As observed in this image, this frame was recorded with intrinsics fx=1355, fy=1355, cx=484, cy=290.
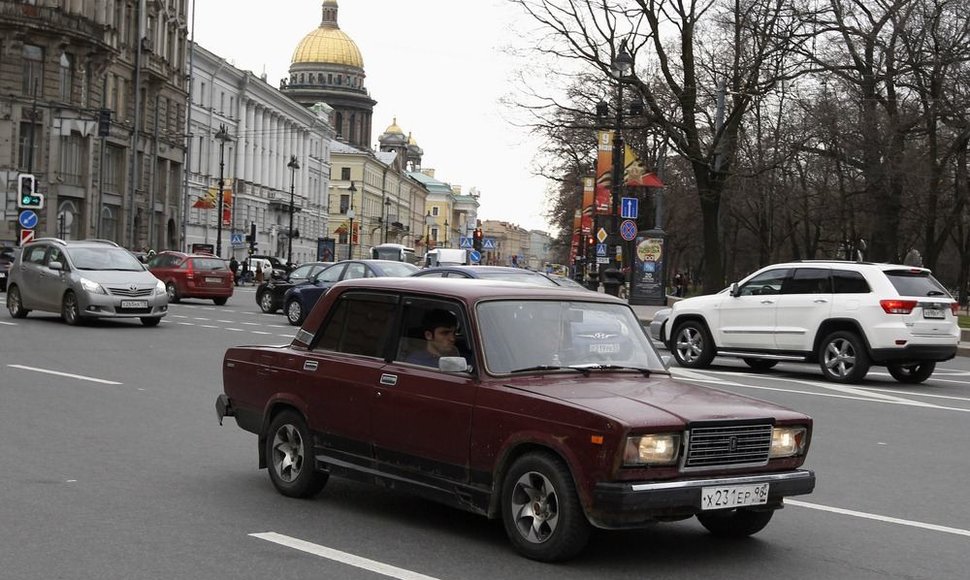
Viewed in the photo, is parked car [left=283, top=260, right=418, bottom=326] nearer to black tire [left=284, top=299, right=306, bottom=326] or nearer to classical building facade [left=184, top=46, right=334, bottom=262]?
black tire [left=284, top=299, right=306, bottom=326]

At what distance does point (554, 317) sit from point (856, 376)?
12.9 meters

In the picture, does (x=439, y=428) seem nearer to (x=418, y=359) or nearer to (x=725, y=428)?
(x=418, y=359)

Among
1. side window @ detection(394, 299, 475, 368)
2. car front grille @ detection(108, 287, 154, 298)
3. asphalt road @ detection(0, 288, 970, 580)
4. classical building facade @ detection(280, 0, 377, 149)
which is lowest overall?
asphalt road @ detection(0, 288, 970, 580)

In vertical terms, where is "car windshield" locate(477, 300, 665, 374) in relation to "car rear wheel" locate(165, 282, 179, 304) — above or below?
above

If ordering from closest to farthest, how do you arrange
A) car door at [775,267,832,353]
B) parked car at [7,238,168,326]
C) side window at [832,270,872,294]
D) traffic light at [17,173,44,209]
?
side window at [832,270,872,294] < car door at [775,267,832,353] < parked car at [7,238,168,326] < traffic light at [17,173,44,209]

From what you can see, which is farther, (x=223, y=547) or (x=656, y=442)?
(x=223, y=547)

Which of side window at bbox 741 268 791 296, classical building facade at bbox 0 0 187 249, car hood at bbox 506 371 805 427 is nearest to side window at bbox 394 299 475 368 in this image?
car hood at bbox 506 371 805 427

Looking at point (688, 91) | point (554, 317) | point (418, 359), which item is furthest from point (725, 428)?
point (688, 91)

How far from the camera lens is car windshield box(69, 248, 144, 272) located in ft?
86.9

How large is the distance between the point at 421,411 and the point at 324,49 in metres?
170

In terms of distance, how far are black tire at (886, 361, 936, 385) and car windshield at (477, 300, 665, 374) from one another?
530 inches

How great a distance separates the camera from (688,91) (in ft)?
134

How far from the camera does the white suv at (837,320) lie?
19.2 meters

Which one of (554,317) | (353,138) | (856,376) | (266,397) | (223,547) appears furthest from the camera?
(353,138)
